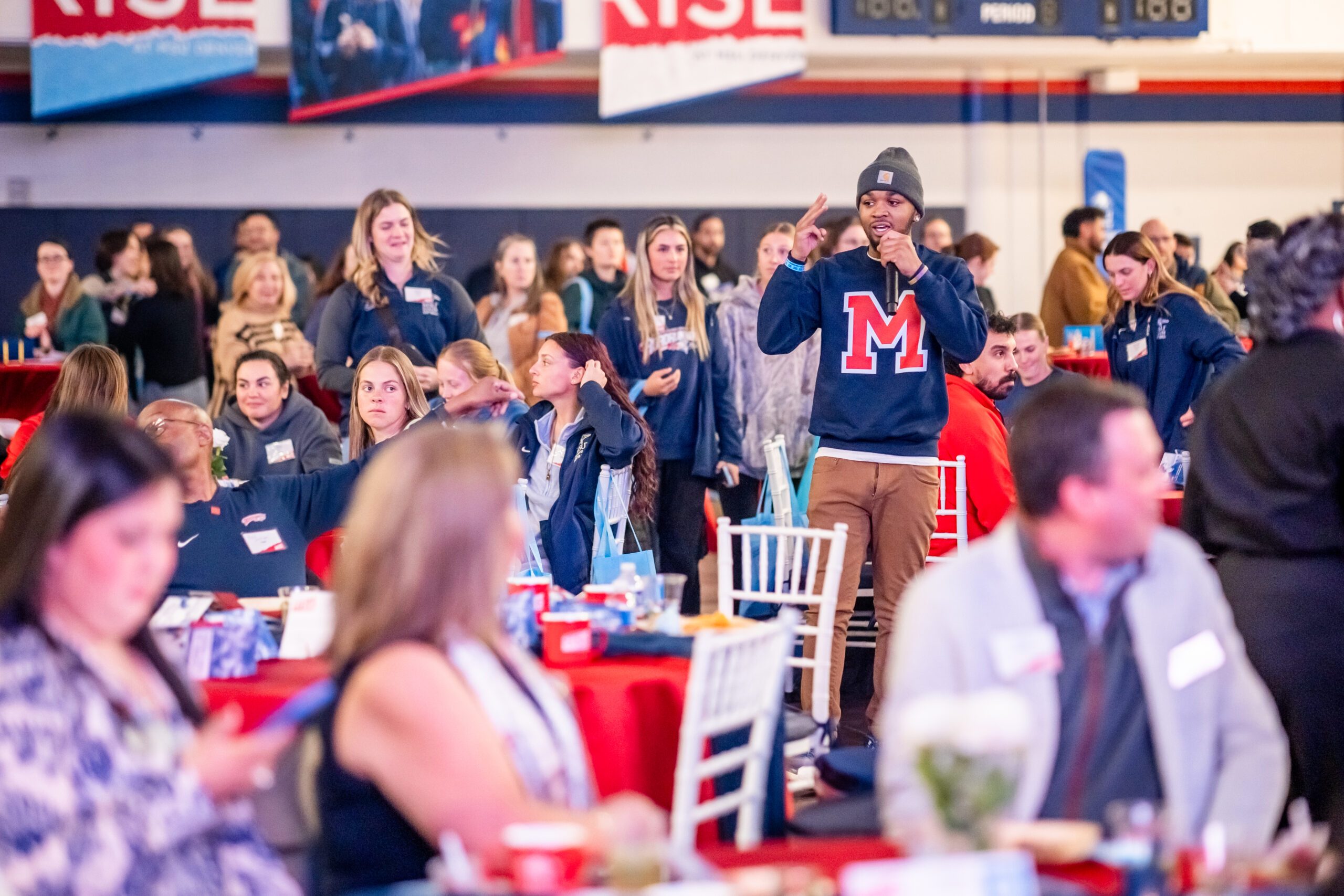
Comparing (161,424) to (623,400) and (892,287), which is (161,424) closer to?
(623,400)

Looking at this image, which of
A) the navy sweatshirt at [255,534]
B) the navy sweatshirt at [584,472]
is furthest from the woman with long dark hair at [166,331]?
the navy sweatshirt at [255,534]

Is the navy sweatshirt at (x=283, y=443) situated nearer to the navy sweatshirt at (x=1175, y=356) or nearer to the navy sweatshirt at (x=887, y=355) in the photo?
the navy sweatshirt at (x=887, y=355)

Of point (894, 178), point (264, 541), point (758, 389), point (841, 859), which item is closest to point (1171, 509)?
point (894, 178)

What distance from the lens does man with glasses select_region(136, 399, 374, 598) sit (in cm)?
396

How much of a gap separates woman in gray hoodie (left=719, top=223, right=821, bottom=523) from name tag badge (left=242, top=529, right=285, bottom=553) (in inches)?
110

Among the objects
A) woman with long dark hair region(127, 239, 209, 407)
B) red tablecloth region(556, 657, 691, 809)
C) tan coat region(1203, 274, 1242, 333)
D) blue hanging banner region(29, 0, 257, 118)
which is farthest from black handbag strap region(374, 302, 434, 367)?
tan coat region(1203, 274, 1242, 333)

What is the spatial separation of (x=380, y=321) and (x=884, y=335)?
207 centimetres

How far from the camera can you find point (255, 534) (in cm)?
405

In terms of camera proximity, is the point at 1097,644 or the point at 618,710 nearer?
the point at 1097,644

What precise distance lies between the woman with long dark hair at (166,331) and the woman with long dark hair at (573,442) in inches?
122

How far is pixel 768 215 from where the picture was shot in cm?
1132

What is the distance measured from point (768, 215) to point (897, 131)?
3.65 ft

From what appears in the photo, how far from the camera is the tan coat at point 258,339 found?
7.05 metres

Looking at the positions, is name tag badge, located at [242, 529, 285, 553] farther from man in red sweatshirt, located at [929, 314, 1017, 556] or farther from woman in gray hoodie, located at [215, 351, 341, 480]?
man in red sweatshirt, located at [929, 314, 1017, 556]
